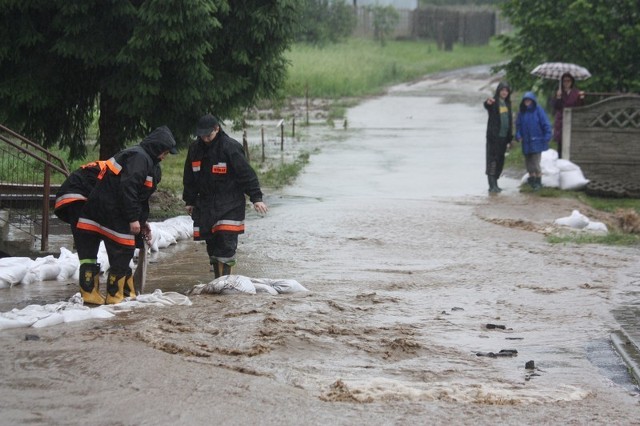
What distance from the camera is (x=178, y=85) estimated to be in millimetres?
15008

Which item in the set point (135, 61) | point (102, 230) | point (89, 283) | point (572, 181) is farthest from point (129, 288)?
point (572, 181)

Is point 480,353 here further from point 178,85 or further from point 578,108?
point 578,108

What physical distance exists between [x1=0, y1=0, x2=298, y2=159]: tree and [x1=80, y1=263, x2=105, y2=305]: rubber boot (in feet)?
15.5

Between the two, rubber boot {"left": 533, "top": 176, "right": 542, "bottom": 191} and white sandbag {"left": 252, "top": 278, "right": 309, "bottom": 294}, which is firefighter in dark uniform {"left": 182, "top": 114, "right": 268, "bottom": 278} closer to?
white sandbag {"left": 252, "top": 278, "right": 309, "bottom": 294}

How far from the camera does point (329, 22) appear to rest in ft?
202

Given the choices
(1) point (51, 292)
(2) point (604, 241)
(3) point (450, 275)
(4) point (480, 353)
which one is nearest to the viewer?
(4) point (480, 353)

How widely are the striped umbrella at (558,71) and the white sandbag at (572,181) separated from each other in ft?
11.1

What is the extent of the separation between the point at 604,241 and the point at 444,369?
6.89 m

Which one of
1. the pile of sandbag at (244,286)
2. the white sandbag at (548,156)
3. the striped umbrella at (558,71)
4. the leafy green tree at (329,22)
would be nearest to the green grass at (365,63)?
the leafy green tree at (329,22)

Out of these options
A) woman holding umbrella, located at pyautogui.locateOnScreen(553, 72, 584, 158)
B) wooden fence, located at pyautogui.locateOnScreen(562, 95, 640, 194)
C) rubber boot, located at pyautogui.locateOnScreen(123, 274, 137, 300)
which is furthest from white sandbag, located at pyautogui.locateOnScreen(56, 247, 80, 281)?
woman holding umbrella, located at pyautogui.locateOnScreen(553, 72, 584, 158)

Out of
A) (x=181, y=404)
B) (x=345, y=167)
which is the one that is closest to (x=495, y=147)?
(x=345, y=167)

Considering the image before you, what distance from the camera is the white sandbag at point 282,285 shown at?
35.6 feet

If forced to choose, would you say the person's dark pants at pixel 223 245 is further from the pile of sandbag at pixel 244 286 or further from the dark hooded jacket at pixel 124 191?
the dark hooded jacket at pixel 124 191

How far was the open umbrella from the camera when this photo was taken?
22.3m
